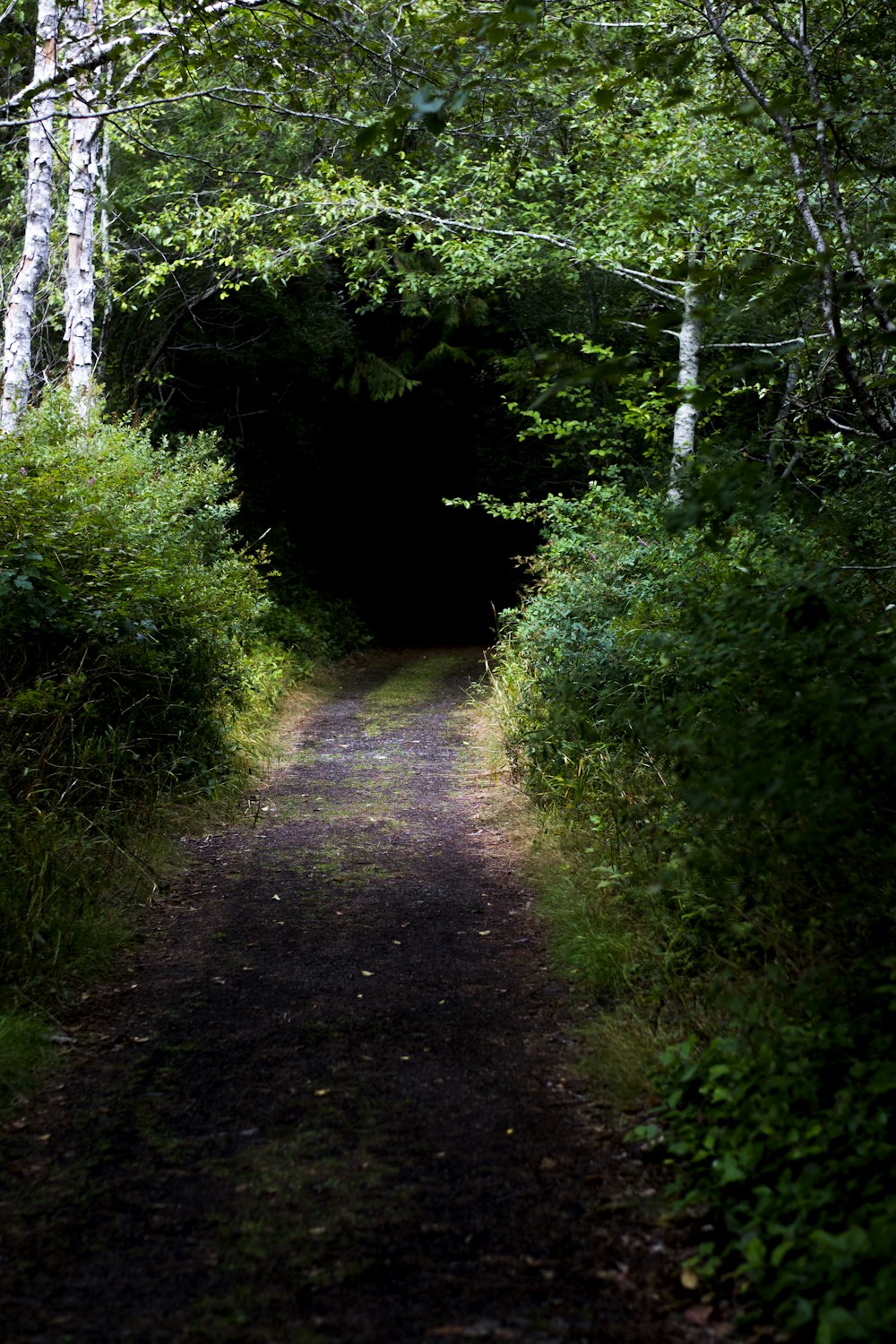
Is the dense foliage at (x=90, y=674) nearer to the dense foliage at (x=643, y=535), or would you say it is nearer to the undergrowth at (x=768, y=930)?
the dense foliage at (x=643, y=535)

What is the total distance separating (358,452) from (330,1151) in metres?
20.2

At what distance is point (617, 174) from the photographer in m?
12.8

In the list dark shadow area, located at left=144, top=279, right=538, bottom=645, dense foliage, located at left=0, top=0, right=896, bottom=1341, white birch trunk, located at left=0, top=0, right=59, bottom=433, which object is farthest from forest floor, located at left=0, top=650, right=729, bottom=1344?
dark shadow area, located at left=144, top=279, right=538, bottom=645

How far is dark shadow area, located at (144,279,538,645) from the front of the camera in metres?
17.5

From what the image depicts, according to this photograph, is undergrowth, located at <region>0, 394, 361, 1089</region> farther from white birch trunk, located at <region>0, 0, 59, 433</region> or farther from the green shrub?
the green shrub

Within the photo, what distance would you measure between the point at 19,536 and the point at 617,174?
994cm

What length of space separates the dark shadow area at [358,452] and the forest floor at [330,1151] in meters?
13.2

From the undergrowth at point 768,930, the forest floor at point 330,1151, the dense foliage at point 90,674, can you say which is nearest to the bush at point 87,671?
the dense foliage at point 90,674

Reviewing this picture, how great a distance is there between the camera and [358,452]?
22500 millimetres

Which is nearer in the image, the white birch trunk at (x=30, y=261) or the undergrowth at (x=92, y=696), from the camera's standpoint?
the undergrowth at (x=92, y=696)

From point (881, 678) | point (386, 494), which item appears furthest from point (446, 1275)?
point (386, 494)

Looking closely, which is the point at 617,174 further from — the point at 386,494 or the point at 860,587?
the point at 386,494

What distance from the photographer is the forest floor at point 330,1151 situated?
2664mm

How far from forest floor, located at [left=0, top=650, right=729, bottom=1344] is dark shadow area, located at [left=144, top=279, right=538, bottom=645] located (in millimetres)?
13177
